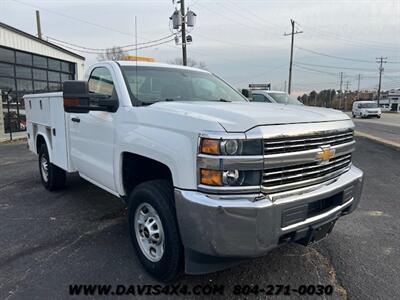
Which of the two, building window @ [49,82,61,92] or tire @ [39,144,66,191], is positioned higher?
building window @ [49,82,61,92]

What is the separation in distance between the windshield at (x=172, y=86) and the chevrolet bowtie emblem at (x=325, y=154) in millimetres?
1499

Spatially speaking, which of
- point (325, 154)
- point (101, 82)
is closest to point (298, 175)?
point (325, 154)

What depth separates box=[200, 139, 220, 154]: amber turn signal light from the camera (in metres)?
2.25

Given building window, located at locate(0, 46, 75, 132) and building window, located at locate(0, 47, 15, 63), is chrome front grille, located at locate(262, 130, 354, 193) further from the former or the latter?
building window, located at locate(0, 47, 15, 63)

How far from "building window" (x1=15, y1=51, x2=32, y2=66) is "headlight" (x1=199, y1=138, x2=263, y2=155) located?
629 inches

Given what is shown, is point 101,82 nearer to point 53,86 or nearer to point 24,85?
point 24,85

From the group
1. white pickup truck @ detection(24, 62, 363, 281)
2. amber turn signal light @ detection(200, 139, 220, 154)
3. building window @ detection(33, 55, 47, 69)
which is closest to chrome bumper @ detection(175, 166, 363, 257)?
white pickup truck @ detection(24, 62, 363, 281)

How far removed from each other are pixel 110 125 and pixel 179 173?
133 centimetres

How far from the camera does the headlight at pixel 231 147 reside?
7.36 feet

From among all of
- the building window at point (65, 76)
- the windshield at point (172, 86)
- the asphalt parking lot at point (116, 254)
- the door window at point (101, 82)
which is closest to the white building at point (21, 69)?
the building window at point (65, 76)

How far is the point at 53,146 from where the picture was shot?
200 inches

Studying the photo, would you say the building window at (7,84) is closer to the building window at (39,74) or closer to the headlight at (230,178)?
the building window at (39,74)

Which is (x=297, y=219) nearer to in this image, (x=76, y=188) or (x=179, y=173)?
(x=179, y=173)

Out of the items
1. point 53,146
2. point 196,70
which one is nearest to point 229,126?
point 196,70
